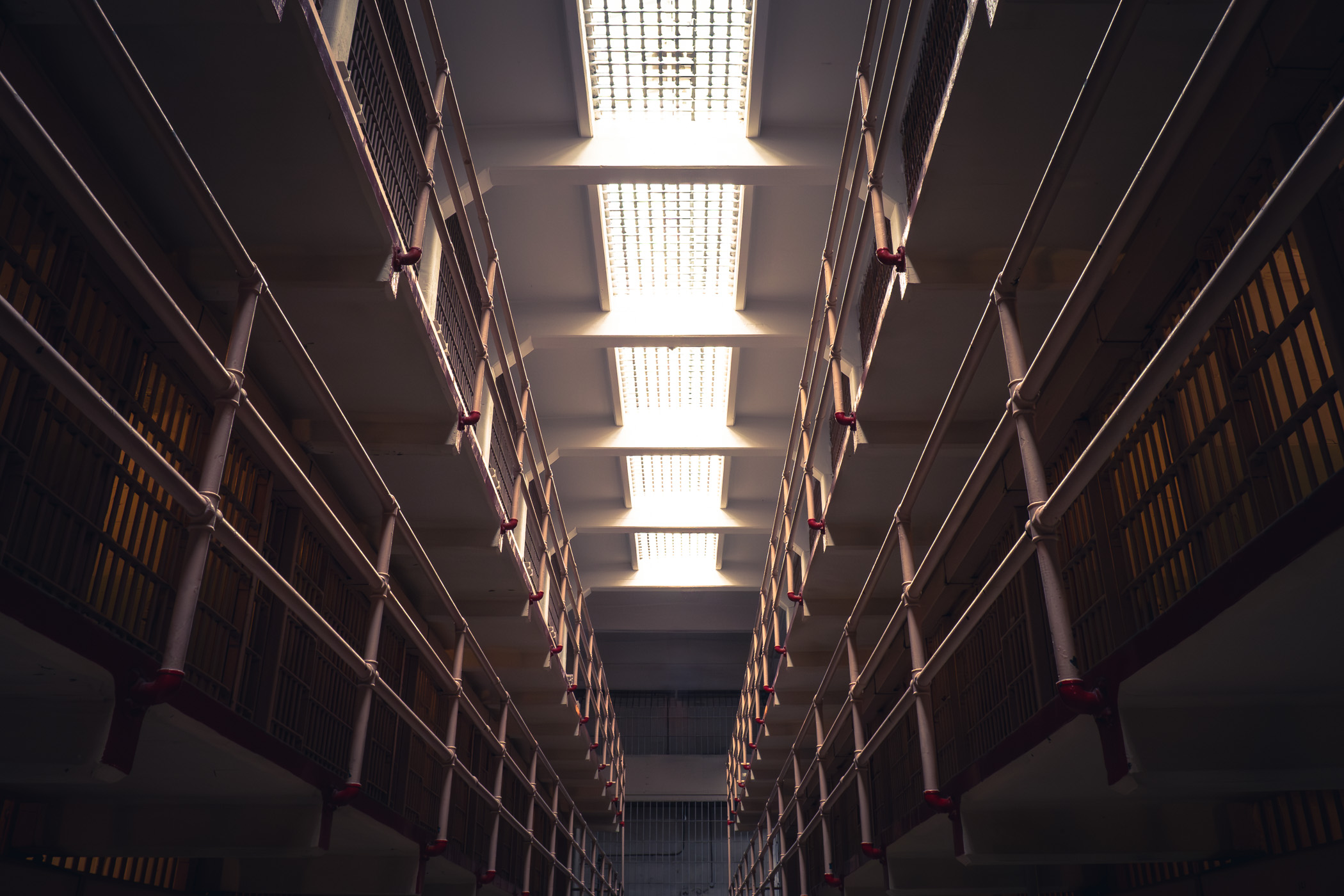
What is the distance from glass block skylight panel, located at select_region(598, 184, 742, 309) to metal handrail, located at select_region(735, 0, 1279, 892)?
645 centimetres

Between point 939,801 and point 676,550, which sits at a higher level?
point 676,550

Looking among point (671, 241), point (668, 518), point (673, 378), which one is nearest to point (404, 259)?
point (671, 241)

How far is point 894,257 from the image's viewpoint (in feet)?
17.6

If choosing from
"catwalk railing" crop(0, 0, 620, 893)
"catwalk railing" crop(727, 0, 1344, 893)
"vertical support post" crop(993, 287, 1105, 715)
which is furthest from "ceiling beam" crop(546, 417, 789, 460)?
"vertical support post" crop(993, 287, 1105, 715)

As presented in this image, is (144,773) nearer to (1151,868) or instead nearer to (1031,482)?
(1031,482)

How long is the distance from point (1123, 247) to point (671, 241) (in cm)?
824

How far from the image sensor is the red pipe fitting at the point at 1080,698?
306 cm

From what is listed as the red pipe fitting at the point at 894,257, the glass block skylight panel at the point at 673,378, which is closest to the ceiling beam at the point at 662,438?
the glass block skylight panel at the point at 673,378

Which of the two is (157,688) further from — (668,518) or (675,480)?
(668,518)

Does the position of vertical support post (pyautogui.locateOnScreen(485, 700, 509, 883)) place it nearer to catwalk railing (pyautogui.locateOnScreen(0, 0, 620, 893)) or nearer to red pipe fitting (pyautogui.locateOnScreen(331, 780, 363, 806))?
catwalk railing (pyautogui.locateOnScreen(0, 0, 620, 893))

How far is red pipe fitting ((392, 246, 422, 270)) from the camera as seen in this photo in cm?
520

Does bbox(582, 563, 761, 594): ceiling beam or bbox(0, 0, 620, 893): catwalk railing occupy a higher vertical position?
bbox(582, 563, 761, 594): ceiling beam

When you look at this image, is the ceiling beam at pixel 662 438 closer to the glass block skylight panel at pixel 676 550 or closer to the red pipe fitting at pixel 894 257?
the glass block skylight panel at pixel 676 550

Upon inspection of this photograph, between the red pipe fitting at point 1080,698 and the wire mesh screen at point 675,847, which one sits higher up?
the wire mesh screen at point 675,847
